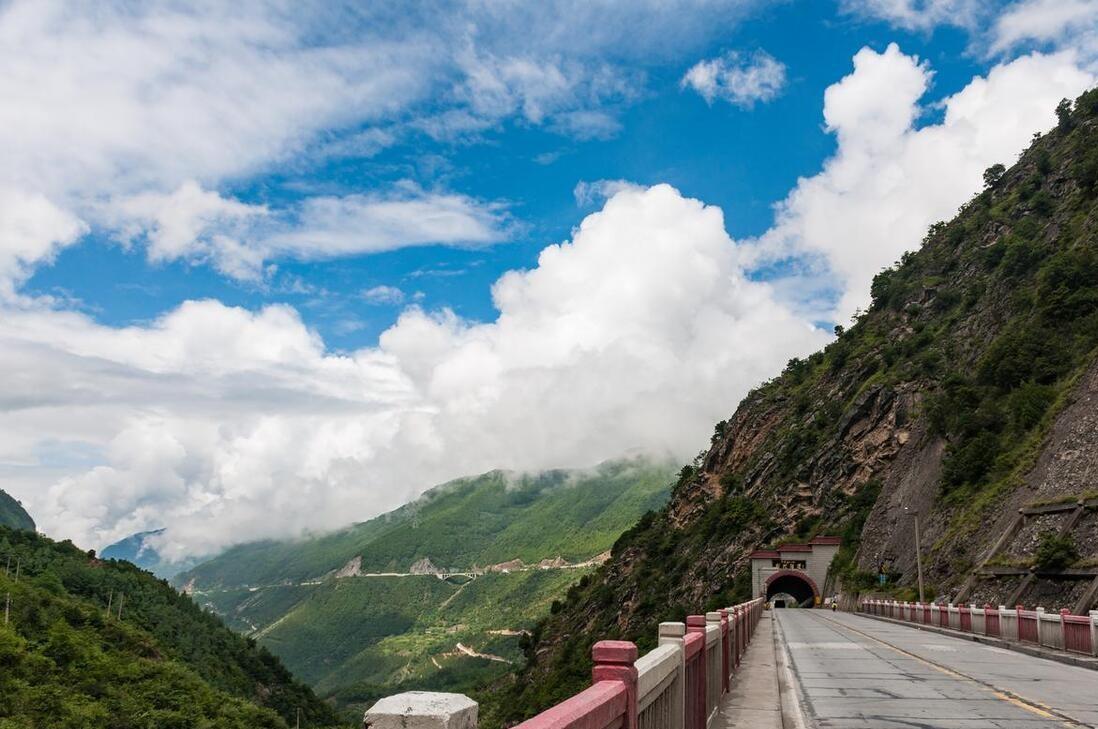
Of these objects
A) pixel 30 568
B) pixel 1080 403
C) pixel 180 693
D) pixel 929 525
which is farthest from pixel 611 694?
pixel 30 568

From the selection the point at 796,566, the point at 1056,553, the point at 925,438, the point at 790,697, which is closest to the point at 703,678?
the point at 790,697

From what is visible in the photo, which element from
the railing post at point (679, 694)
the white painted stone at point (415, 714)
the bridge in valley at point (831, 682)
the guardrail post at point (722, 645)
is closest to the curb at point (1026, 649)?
the bridge in valley at point (831, 682)

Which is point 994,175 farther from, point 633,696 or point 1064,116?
point 633,696

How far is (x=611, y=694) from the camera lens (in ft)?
15.2

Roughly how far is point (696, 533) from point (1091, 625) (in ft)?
254

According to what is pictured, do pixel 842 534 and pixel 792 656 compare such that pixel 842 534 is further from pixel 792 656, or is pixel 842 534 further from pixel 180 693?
pixel 180 693

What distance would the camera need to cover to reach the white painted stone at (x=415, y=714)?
3273mm

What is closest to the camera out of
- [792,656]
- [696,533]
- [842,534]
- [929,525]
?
[792,656]

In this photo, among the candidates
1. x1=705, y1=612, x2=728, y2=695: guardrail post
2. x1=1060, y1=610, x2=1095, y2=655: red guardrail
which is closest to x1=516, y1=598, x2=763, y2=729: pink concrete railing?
x1=705, y1=612, x2=728, y2=695: guardrail post

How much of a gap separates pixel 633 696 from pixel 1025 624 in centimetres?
2471

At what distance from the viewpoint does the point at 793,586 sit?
81938mm

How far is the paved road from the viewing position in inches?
441

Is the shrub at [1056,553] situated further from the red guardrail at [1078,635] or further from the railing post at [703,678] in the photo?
the railing post at [703,678]

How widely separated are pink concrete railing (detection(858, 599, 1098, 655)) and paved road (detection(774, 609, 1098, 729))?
1037 mm
